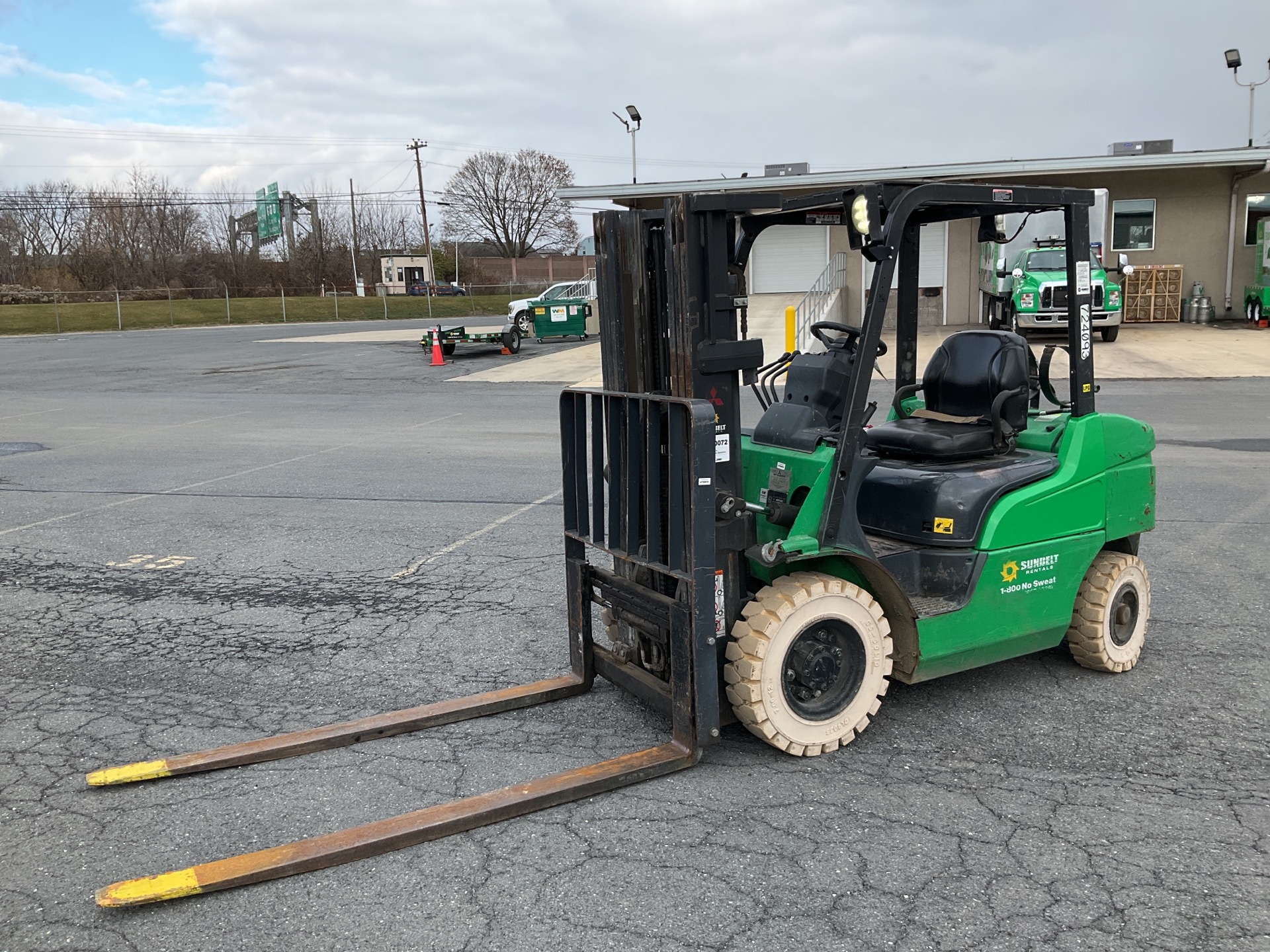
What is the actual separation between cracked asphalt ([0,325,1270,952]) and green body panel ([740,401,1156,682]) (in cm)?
37

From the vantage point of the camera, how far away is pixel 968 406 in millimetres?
5117

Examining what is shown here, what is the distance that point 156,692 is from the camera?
522cm

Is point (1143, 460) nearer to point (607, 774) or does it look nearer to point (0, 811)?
point (607, 774)

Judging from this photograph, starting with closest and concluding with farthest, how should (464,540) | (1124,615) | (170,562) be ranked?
(1124,615)
(170,562)
(464,540)

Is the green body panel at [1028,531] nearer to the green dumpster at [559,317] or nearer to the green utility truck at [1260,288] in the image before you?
the green utility truck at [1260,288]

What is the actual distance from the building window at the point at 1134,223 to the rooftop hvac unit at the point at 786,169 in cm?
851

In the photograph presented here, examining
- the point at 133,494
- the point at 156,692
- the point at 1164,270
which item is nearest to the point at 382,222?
the point at 1164,270

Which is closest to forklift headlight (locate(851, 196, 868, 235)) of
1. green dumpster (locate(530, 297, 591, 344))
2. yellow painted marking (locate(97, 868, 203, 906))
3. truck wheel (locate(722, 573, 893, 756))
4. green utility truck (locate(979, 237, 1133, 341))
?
truck wheel (locate(722, 573, 893, 756))

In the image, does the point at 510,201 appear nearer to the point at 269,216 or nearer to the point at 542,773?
the point at 269,216

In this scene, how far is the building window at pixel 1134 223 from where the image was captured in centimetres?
2795

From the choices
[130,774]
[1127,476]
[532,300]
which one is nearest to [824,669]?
[1127,476]

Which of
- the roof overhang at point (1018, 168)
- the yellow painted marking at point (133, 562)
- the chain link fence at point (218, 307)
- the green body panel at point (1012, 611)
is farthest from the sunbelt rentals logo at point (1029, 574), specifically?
the chain link fence at point (218, 307)

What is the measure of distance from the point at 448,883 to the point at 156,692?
103 inches

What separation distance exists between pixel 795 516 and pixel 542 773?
5.02ft
